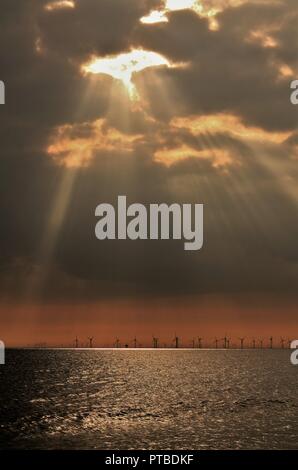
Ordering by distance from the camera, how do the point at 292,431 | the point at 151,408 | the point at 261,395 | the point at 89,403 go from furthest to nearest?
the point at 261,395 < the point at 89,403 < the point at 151,408 < the point at 292,431

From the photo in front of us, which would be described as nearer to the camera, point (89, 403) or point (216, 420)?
point (216, 420)

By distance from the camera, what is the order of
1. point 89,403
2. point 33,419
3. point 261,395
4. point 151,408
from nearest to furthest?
point 33,419 → point 151,408 → point 89,403 → point 261,395

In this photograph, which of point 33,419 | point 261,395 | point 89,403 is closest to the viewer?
point 33,419

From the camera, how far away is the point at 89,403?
408 ft

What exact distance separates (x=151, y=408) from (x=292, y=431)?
36.0 meters
